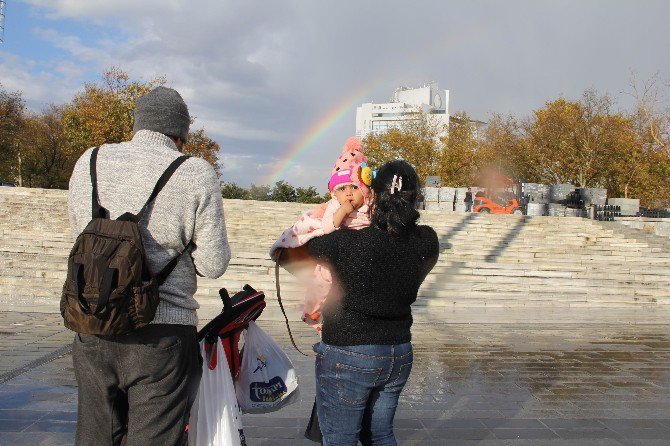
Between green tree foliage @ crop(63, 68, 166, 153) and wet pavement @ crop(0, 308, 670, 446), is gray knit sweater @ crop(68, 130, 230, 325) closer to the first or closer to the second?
wet pavement @ crop(0, 308, 670, 446)

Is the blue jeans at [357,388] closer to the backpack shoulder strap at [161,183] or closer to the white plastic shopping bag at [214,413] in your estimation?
the white plastic shopping bag at [214,413]

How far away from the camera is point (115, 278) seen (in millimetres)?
2123

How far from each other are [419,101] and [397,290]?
432 ft

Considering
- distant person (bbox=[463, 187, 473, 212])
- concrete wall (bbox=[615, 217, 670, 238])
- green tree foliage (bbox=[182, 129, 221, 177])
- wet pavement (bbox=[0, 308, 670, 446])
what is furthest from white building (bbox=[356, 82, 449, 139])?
wet pavement (bbox=[0, 308, 670, 446])

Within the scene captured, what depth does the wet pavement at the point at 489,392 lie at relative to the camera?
175 inches

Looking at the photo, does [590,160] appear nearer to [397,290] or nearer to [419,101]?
[397,290]

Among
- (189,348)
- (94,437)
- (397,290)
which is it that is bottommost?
(94,437)

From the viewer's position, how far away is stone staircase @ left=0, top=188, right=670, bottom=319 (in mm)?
10812

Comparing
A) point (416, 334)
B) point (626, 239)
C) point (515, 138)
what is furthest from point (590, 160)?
point (416, 334)

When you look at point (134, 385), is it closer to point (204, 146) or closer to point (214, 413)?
point (214, 413)

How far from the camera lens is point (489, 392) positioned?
5691 mm

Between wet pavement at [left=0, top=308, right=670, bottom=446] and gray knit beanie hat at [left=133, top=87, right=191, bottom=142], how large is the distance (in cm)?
250

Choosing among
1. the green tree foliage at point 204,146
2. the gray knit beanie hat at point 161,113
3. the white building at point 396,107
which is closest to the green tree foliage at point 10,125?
the green tree foliage at point 204,146

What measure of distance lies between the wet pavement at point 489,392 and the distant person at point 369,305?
1.82m
